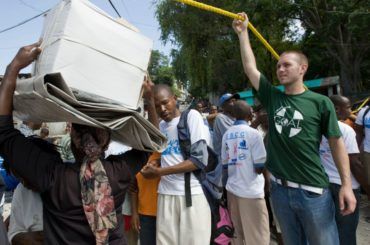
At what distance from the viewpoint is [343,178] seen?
7.31 ft

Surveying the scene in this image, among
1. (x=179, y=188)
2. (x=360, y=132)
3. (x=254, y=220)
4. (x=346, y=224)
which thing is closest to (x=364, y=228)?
(x=360, y=132)

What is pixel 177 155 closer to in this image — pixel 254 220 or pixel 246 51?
pixel 246 51

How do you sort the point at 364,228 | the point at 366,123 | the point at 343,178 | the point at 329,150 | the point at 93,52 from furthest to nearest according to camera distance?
the point at 364,228
the point at 366,123
the point at 329,150
the point at 343,178
the point at 93,52

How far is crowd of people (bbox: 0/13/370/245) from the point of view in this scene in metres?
1.60

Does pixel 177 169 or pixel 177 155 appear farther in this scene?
pixel 177 155

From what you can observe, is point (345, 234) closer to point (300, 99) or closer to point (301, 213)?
point (301, 213)

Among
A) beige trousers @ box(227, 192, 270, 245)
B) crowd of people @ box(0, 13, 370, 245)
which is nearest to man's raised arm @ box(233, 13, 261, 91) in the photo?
crowd of people @ box(0, 13, 370, 245)

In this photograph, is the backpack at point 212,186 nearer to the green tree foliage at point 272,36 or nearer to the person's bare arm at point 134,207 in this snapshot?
the person's bare arm at point 134,207

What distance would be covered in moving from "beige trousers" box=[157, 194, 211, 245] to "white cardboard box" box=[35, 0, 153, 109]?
51.3 inches

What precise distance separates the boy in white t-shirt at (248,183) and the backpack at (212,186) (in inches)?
19.9

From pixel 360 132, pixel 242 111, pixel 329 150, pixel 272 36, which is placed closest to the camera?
pixel 329 150

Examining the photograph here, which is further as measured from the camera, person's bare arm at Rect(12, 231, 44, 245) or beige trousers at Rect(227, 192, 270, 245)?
beige trousers at Rect(227, 192, 270, 245)

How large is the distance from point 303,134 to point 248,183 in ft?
3.98

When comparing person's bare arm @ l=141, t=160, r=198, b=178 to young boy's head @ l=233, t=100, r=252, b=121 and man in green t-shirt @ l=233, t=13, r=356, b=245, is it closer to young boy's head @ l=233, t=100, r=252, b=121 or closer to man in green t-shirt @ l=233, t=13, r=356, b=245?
man in green t-shirt @ l=233, t=13, r=356, b=245
